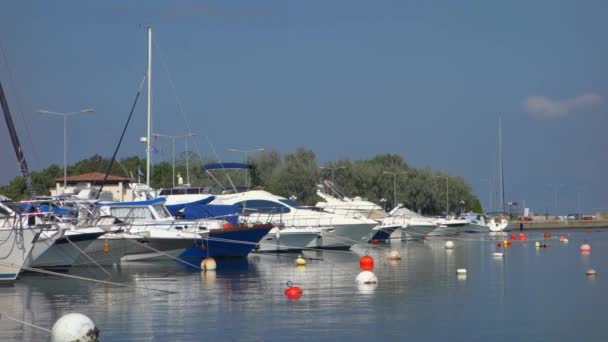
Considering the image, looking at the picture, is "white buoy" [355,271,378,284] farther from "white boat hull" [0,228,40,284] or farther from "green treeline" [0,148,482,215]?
"green treeline" [0,148,482,215]

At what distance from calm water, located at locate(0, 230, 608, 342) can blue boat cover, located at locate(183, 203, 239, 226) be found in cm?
329

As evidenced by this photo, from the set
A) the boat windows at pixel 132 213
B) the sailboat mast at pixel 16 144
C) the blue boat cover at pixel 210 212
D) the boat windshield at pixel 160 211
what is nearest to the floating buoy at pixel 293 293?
the sailboat mast at pixel 16 144

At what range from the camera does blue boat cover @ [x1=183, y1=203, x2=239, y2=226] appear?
44.7 m

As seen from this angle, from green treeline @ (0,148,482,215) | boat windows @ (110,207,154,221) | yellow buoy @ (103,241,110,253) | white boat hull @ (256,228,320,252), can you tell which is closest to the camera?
yellow buoy @ (103,241,110,253)

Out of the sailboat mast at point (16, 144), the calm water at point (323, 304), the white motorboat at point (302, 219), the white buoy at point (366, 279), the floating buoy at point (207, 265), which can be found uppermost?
the sailboat mast at point (16, 144)

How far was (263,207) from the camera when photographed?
50.9 metres

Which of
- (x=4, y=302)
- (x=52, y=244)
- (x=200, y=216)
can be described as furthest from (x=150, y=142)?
(x=4, y=302)

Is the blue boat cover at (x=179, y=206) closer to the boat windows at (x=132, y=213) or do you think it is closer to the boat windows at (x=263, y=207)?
the boat windows at (x=263, y=207)

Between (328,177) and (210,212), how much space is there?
206 feet

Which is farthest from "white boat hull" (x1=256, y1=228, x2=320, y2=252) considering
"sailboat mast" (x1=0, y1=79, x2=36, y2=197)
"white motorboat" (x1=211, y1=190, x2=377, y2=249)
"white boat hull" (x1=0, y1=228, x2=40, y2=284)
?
"white boat hull" (x1=0, y1=228, x2=40, y2=284)

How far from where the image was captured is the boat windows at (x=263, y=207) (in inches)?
1972

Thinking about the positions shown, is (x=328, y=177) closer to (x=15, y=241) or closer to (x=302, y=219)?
(x=302, y=219)

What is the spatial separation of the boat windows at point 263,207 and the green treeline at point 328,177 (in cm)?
4273

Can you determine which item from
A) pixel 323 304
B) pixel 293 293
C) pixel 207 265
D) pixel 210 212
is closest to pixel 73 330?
pixel 323 304
